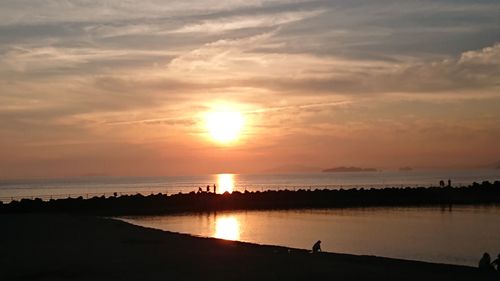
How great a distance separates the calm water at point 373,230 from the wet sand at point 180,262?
747 cm

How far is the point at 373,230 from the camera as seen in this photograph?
130 feet

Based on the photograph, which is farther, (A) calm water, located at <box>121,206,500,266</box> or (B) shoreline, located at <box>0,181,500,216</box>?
(B) shoreline, located at <box>0,181,500,216</box>

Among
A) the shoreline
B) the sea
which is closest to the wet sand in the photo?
the sea

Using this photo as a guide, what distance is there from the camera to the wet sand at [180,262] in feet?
54.3

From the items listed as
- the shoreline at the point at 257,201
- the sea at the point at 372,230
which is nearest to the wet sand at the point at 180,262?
the sea at the point at 372,230

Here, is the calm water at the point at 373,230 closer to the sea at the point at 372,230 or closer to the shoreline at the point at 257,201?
the sea at the point at 372,230

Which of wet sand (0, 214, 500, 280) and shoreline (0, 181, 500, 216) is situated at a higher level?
shoreline (0, 181, 500, 216)

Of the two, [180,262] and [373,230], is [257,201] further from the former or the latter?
[180,262]

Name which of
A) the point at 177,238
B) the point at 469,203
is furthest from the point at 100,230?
the point at 469,203

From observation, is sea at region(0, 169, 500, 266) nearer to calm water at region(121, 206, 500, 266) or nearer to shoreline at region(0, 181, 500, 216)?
calm water at region(121, 206, 500, 266)

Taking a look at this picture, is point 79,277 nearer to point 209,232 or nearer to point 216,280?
point 216,280

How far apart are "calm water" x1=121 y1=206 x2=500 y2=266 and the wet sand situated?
7.47 meters

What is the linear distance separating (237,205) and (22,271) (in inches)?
2009

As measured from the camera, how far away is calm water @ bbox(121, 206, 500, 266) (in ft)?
97.0
